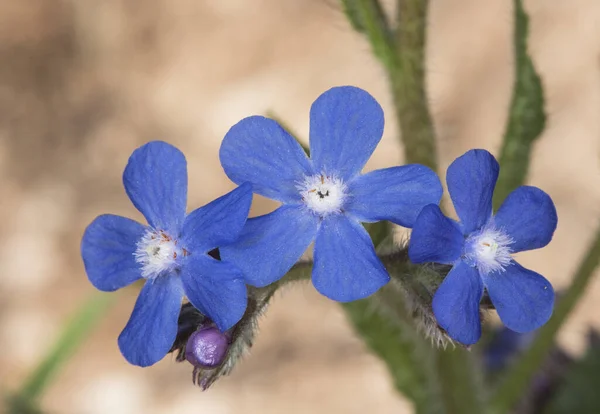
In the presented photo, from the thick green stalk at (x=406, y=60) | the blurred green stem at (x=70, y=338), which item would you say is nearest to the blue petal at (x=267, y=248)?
the thick green stalk at (x=406, y=60)

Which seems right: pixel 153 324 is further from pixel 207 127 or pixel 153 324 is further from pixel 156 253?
pixel 207 127

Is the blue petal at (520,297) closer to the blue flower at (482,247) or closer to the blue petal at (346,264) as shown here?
the blue flower at (482,247)

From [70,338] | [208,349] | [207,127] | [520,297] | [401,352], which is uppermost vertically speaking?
[520,297]

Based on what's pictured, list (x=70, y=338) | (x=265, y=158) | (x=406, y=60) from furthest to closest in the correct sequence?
(x=70, y=338) → (x=406, y=60) → (x=265, y=158)

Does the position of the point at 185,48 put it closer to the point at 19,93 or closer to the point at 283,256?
the point at 19,93

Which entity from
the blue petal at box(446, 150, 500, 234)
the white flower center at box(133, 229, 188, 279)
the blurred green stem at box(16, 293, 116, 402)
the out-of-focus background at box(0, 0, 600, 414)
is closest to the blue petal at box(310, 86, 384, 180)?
the blue petal at box(446, 150, 500, 234)

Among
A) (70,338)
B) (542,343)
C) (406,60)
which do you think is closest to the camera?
(406,60)

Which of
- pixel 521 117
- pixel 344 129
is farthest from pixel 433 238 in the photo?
pixel 521 117
